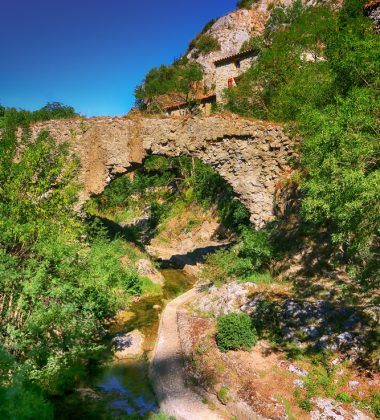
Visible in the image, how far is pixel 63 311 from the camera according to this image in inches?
344

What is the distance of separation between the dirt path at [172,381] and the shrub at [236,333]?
5.28ft

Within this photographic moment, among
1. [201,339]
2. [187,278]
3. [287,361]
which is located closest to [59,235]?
[201,339]

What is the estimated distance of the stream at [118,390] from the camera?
377 inches

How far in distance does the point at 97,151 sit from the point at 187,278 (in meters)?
10.1

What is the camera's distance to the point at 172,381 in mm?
10719

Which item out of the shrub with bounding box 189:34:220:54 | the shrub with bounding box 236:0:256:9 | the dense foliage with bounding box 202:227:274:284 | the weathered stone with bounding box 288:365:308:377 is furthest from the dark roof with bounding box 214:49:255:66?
the weathered stone with bounding box 288:365:308:377

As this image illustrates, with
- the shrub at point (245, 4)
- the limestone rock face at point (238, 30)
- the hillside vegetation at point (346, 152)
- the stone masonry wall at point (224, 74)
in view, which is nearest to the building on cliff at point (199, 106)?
the stone masonry wall at point (224, 74)

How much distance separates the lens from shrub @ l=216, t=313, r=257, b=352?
A: 11.5m

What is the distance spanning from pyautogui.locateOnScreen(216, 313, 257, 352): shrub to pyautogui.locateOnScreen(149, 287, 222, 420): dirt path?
5.28ft

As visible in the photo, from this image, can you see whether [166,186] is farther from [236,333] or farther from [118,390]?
[118,390]

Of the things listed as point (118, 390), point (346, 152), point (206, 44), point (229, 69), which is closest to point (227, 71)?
point (229, 69)

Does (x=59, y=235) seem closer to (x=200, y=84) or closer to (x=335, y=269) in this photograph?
(x=335, y=269)

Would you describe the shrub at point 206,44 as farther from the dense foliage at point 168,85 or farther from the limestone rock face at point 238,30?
the dense foliage at point 168,85

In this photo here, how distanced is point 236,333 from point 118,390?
13.5 feet
